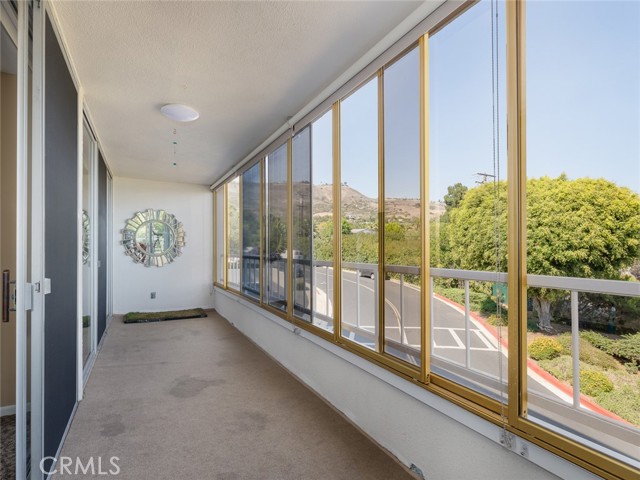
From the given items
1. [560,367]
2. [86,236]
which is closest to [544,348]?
[560,367]

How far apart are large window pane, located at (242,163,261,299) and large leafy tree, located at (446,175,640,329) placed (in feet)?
10.5

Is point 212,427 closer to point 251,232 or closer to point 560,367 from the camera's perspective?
point 560,367

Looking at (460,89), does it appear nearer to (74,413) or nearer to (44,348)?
(44,348)

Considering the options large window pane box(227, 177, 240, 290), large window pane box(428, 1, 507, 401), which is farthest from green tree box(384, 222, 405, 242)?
large window pane box(227, 177, 240, 290)

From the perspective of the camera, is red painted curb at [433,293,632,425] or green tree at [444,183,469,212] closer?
red painted curb at [433,293,632,425]

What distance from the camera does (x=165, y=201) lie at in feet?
23.0

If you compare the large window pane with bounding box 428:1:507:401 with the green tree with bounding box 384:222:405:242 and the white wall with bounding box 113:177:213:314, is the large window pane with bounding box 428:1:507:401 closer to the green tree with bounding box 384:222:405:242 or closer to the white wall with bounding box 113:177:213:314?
the green tree with bounding box 384:222:405:242

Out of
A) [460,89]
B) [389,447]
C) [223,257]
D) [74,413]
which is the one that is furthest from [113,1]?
[223,257]

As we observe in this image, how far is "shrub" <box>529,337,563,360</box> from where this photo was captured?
1.85 m

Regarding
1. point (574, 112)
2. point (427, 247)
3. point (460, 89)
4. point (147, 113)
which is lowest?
point (427, 247)

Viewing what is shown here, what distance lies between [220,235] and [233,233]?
3.06 feet

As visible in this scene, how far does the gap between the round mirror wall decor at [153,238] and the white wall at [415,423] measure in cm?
442

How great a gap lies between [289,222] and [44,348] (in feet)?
7.71

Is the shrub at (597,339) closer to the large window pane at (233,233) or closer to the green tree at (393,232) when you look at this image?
the green tree at (393,232)
